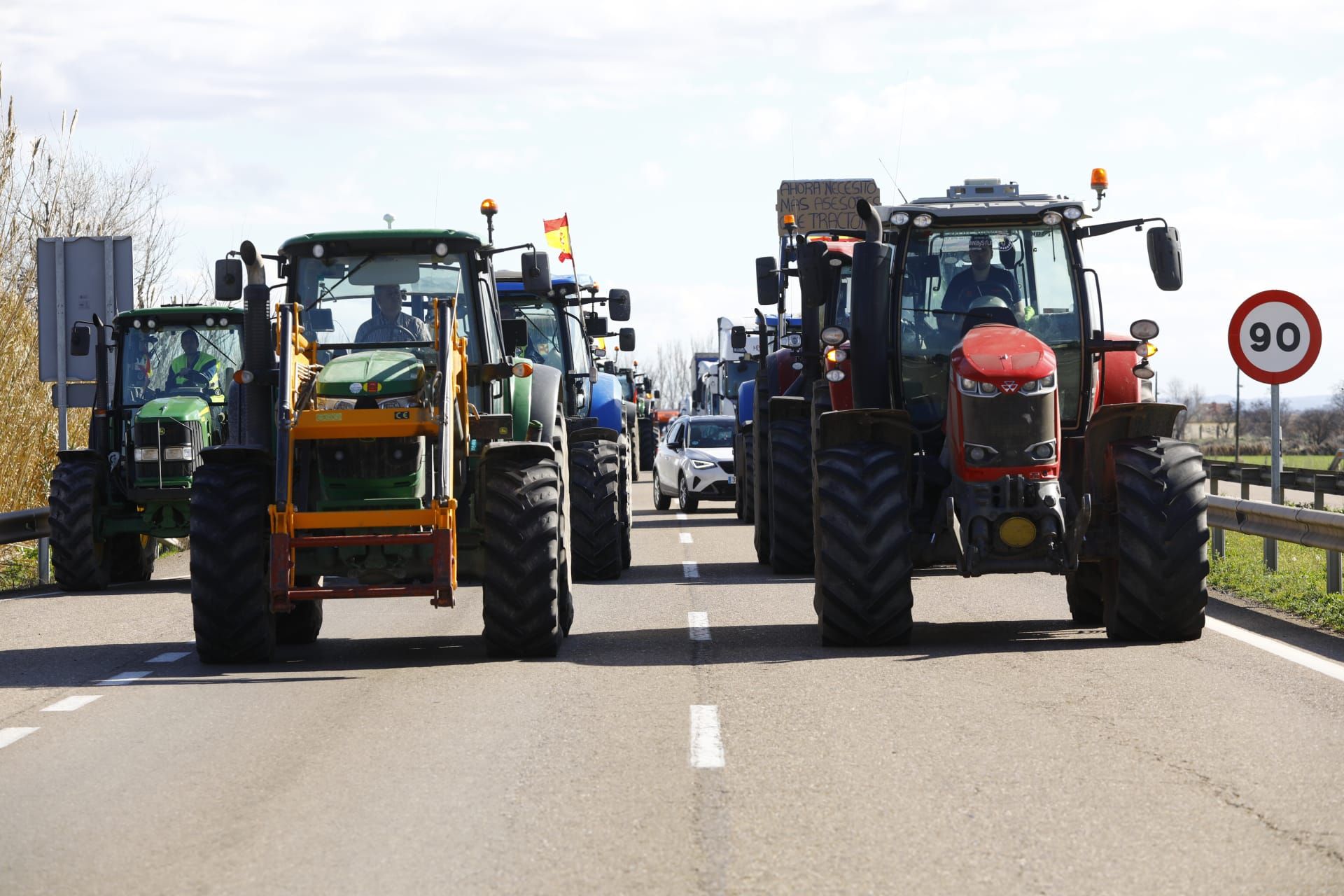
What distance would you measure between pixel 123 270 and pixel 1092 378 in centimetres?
1228

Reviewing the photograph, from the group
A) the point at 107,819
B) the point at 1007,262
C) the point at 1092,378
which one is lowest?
the point at 107,819

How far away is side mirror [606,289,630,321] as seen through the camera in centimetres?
1941

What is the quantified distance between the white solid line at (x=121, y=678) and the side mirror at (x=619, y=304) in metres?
8.87

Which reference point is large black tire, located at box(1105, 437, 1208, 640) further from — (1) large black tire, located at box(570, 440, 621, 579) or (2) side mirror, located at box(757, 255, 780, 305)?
(2) side mirror, located at box(757, 255, 780, 305)

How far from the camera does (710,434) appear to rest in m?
31.6

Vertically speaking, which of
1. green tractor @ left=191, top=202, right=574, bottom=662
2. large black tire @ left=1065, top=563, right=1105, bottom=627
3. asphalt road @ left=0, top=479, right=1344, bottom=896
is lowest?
asphalt road @ left=0, top=479, right=1344, bottom=896

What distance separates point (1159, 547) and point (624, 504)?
8.41m

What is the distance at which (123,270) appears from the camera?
21.0 meters

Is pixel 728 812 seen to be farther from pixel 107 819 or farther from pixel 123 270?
pixel 123 270

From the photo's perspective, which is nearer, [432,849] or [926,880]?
[926,880]

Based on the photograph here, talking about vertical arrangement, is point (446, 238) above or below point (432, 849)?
above

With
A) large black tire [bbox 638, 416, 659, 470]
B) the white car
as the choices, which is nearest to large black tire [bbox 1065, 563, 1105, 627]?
the white car

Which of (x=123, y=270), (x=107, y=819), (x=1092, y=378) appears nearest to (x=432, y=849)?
(x=107, y=819)

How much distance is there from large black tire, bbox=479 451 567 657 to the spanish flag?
20.6m
